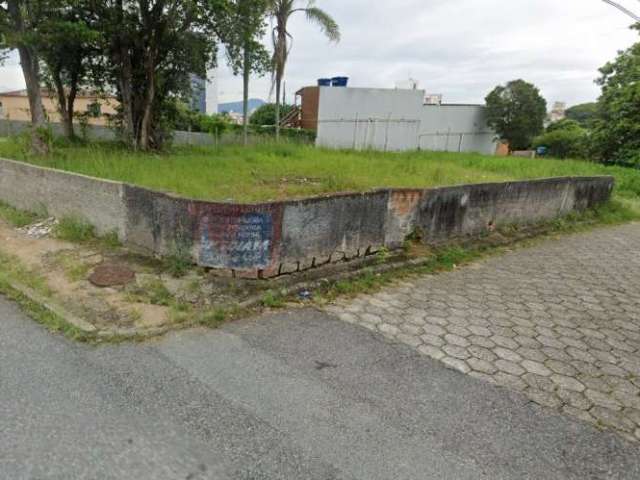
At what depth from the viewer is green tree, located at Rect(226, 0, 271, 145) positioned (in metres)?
9.25

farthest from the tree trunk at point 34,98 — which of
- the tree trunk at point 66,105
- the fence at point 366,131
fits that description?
the fence at point 366,131

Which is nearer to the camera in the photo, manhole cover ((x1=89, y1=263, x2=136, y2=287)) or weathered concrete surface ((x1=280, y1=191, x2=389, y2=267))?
manhole cover ((x1=89, y1=263, x2=136, y2=287))

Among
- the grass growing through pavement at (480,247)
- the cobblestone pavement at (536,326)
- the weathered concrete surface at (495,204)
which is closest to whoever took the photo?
the cobblestone pavement at (536,326)

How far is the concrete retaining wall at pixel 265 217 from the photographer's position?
3875mm

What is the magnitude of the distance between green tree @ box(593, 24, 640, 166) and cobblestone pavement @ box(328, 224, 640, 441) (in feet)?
48.2

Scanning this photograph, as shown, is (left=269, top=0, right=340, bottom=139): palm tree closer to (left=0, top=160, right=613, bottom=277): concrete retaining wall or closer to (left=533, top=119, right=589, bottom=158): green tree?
(left=0, top=160, right=613, bottom=277): concrete retaining wall

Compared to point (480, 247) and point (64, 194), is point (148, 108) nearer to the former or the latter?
point (64, 194)

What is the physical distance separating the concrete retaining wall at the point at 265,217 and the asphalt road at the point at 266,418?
114 cm

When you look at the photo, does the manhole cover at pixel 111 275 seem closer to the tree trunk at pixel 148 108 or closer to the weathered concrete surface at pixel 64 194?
the weathered concrete surface at pixel 64 194

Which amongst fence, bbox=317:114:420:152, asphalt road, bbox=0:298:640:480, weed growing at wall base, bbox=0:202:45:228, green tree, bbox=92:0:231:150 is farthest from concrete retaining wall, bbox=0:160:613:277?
fence, bbox=317:114:420:152

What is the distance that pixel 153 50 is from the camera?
9.77 m

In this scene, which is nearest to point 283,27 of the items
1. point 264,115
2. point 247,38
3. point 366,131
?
point 247,38

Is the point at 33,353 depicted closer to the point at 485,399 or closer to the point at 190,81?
the point at 485,399

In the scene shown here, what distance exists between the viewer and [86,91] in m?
11.9
